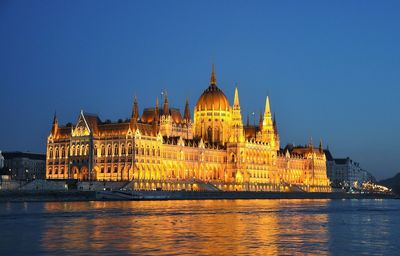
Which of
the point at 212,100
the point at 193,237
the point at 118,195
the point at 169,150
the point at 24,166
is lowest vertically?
the point at 193,237

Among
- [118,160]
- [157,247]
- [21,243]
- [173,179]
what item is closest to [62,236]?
[21,243]

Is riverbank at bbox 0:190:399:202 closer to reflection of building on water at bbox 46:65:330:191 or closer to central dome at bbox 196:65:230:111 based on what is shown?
reflection of building on water at bbox 46:65:330:191

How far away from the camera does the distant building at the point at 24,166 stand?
189825mm

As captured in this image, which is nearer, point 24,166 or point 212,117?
point 212,117

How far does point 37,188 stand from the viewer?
5148 inches

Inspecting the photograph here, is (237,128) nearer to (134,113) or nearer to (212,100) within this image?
(212,100)

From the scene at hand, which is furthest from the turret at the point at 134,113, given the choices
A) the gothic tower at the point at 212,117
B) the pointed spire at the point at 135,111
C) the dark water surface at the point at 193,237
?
the dark water surface at the point at 193,237

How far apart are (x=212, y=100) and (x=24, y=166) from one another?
5118 cm

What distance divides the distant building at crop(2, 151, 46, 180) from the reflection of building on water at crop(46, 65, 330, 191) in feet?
96.8

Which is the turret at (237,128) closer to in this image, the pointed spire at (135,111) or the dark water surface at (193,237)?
the pointed spire at (135,111)

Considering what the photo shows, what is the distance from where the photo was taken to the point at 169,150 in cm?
16612

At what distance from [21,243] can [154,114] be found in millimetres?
138690

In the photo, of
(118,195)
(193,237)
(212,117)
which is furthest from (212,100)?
(193,237)

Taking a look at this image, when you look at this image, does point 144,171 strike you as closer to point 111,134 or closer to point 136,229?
point 111,134
